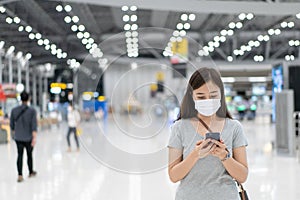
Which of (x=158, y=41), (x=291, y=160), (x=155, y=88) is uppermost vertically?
(x=158, y=41)

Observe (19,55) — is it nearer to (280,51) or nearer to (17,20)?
(17,20)

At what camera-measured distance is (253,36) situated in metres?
19.7

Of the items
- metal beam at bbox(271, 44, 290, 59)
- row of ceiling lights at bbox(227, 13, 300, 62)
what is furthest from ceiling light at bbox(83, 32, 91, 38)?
metal beam at bbox(271, 44, 290, 59)

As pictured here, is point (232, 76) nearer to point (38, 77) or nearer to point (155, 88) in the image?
point (38, 77)

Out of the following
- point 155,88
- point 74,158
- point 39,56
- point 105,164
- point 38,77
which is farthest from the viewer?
point 38,77

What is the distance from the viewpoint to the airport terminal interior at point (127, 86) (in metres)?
2.61

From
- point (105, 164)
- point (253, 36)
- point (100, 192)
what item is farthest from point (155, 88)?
point (253, 36)

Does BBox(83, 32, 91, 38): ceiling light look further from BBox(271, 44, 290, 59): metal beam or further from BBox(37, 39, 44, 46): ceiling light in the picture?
BBox(271, 44, 290, 59): metal beam

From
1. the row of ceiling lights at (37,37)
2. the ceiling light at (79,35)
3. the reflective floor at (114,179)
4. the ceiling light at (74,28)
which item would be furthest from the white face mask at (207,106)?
the ceiling light at (79,35)

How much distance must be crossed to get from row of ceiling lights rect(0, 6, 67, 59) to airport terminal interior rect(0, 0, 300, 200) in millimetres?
43

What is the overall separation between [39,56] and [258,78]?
697 inches

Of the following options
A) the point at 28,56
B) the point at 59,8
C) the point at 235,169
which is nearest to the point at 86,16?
the point at 59,8

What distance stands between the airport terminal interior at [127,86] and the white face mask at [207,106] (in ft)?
0.65

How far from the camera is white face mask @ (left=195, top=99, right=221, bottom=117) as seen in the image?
1788 mm
